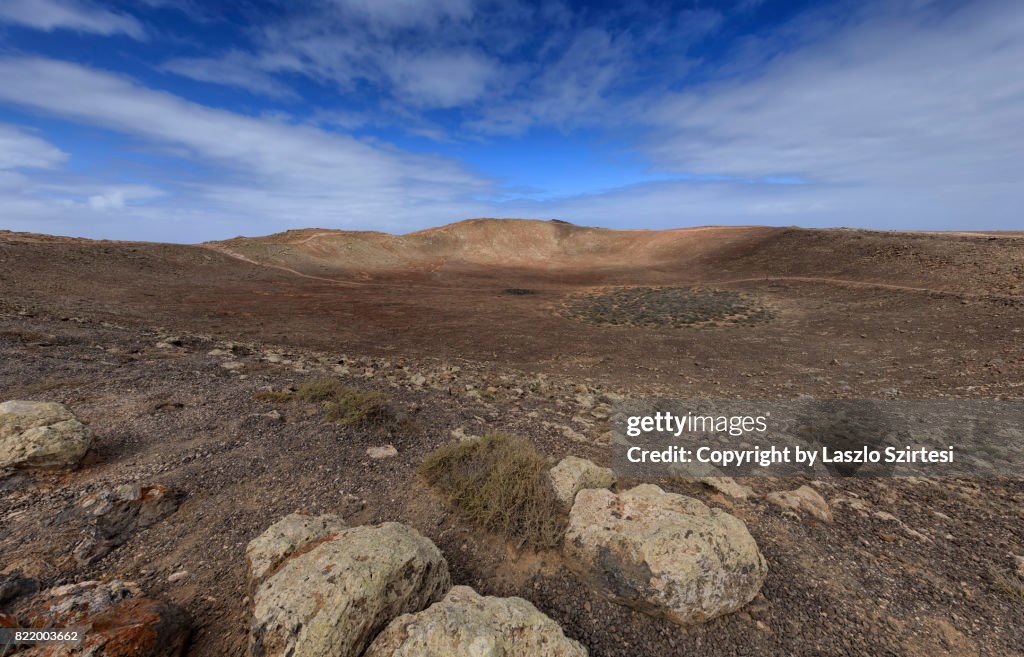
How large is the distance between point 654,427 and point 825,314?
14.2m

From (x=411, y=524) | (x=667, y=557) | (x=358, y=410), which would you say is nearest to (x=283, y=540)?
(x=411, y=524)

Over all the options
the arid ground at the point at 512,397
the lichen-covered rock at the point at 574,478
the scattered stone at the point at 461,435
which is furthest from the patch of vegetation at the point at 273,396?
the lichen-covered rock at the point at 574,478

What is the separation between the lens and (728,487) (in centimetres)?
447

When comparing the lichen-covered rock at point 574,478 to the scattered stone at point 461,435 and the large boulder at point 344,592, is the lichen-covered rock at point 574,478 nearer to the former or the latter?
the large boulder at point 344,592

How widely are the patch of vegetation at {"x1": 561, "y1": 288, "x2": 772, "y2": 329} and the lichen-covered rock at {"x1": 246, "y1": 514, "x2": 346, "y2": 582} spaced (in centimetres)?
1502

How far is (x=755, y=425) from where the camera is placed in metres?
6.75

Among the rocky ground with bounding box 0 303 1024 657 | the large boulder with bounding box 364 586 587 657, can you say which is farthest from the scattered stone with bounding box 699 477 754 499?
the large boulder with bounding box 364 586 587 657

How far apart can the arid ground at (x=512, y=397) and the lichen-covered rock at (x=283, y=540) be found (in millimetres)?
239

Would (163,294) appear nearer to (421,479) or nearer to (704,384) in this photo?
(421,479)

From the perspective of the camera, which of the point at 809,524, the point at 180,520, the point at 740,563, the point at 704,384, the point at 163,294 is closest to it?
the point at 740,563

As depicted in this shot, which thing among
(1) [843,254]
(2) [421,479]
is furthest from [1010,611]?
(1) [843,254]

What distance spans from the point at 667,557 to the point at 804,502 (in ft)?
8.18

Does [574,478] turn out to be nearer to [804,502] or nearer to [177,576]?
[804,502]

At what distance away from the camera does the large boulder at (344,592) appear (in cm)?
203
